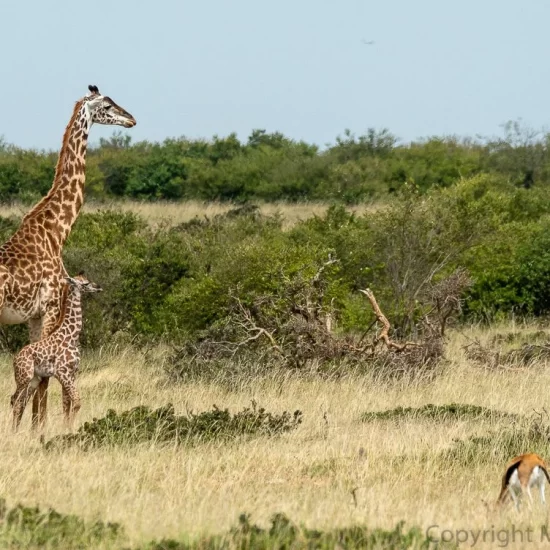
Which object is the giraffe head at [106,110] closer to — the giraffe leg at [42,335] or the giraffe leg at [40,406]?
the giraffe leg at [42,335]

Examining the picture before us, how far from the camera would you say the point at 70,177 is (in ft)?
34.1

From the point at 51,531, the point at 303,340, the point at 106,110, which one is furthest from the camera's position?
the point at 303,340

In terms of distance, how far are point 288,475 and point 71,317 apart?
278 centimetres

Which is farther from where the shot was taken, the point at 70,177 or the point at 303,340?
the point at 303,340

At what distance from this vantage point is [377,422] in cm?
917

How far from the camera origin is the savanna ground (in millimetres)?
6117

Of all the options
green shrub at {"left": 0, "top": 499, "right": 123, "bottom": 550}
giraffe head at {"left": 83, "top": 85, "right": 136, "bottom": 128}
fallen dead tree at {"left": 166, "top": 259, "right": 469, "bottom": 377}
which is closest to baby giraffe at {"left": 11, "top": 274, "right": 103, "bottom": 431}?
giraffe head at {"left": 83, "top": 85, "right": 136, "bottom": 128}

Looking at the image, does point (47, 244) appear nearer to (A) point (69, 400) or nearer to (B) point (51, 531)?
(A) point (69, 400)

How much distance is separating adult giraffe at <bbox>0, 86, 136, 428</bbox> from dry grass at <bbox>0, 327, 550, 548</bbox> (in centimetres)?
74

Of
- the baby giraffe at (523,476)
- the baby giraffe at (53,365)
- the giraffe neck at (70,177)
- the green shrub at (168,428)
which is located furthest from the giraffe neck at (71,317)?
the baby giraffe at (523,476)

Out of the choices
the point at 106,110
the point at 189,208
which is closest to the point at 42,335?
the point at 106,110

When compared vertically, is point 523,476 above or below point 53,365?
below

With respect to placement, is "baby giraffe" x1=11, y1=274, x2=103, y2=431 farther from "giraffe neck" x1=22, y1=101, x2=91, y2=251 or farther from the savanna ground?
"giraffe neck" x1=22, y1=101, x2=91, y2=251

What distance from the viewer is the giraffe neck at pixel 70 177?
10117 mm
